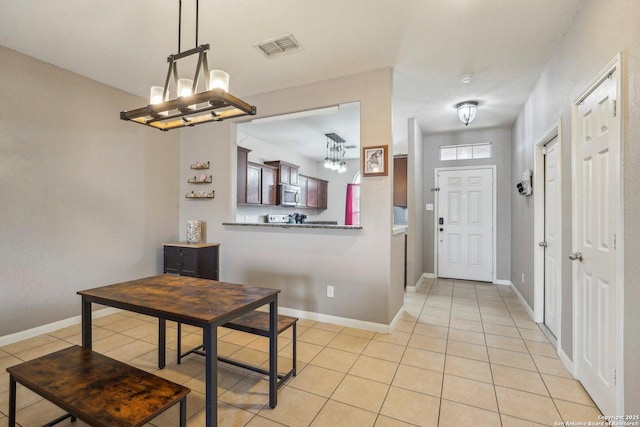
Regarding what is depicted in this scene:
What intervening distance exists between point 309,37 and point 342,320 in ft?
9.28

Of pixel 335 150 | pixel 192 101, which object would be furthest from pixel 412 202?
pixel 192 101

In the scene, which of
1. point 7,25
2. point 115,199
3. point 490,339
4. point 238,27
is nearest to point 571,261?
point 490,339

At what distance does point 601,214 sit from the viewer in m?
1.83

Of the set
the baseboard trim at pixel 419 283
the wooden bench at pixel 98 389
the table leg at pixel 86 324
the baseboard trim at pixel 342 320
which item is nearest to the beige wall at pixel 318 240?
the baseboard trim at pixel 342 320

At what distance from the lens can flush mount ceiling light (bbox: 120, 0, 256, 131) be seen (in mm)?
1811

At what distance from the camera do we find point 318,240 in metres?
3.40

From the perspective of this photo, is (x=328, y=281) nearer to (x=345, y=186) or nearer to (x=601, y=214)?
(x=601, y=214)

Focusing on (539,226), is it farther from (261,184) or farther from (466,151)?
(261,184)

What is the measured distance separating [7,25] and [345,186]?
6790 millimetres

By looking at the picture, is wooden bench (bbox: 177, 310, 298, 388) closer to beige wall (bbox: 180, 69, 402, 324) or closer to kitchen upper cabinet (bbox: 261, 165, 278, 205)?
beige wall (bbox: 180, 69, 402, 324)

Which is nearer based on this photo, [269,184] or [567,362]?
[567,362]

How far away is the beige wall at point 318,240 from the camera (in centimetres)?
310

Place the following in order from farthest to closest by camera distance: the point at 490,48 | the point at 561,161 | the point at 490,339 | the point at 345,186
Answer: the point at 345,186 < the point at 490,339 < the point at 490,48 < the point at 561,161

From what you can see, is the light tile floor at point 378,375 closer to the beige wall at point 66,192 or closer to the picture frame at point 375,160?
the beige wall at point 66,192
